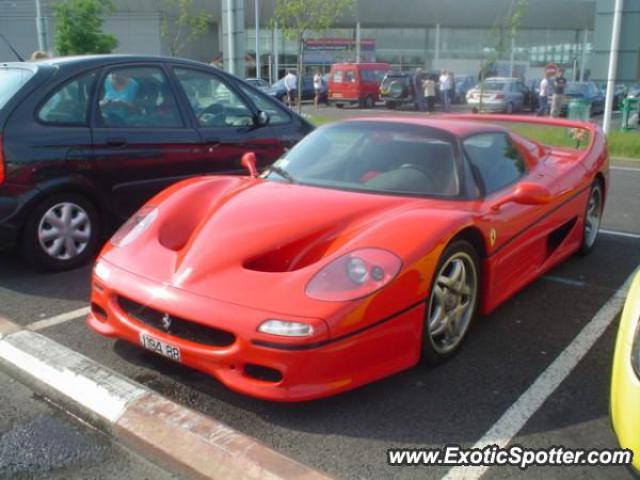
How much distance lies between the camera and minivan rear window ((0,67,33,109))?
15.1 ft

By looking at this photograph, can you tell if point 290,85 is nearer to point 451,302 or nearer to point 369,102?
point 369,102

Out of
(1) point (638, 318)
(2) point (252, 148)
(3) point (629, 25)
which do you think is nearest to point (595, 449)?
(1) point (638, 318)

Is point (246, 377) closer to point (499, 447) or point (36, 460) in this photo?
point (36, 460)

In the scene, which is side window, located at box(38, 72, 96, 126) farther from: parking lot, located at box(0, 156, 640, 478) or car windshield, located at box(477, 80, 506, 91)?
car windshield, located at box(477, 80, 506, 91)

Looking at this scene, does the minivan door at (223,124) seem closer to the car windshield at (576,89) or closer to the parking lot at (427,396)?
the parking lot at (427,396)

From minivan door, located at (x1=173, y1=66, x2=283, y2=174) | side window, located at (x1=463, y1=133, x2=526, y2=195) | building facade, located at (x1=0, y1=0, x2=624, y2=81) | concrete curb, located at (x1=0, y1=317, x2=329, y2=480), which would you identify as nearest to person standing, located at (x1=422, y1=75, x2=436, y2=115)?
building facade, located at (x1=0, y1=0, x2=624, y2=81)

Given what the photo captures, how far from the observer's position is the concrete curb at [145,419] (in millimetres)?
2498

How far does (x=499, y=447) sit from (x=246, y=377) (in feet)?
3.58

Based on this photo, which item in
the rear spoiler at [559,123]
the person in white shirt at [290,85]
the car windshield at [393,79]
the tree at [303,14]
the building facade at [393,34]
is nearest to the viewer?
the rear spoiler at [559,123]

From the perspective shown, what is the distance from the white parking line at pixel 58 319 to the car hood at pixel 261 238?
0.80 metres

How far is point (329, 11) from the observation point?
2198 centimetres

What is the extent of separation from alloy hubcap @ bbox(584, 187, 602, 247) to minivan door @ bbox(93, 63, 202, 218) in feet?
10.7

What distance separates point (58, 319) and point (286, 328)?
200 centimetres

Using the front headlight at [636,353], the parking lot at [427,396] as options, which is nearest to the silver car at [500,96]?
the parking lot at [427,396]
